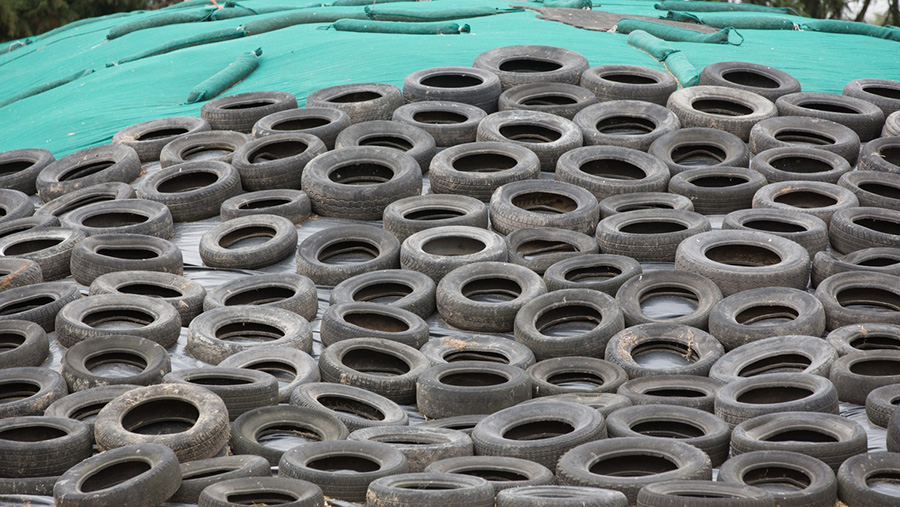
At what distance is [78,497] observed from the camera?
531 centimetres

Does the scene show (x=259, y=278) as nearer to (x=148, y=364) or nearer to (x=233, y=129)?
(x=148, y=364)

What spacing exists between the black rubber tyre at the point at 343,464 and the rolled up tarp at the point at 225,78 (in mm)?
7688

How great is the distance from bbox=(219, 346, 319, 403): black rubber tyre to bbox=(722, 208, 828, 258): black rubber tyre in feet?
13.4

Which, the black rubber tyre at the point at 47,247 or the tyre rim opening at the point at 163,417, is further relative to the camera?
the black rubber tyre at the point at 47,247

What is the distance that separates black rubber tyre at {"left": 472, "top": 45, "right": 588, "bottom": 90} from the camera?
40.0 feet

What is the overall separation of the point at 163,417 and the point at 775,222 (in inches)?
223

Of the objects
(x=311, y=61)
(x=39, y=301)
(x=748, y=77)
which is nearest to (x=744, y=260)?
(x=748, y=77)

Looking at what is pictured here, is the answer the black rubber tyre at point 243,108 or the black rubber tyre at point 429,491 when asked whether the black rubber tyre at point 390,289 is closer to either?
the black rubber tyre at point 429,491

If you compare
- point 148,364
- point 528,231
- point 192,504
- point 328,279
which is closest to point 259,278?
point 328,279

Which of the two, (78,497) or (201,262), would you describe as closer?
(78,497)

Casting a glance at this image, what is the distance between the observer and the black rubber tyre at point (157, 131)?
11414 millimetres

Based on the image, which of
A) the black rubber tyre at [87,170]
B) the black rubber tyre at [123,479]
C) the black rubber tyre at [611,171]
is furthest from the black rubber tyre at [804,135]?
the black rubber tyre at [123,479]

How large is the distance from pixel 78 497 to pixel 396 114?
6810 millimetres

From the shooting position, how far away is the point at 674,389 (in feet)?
22.8
